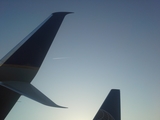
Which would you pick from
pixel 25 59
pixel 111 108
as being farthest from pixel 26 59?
pixel 111 108

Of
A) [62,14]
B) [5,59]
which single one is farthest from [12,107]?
[62,14]

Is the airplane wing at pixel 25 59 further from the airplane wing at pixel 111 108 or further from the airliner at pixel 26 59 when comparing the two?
the airplane wing at pixel 111 108

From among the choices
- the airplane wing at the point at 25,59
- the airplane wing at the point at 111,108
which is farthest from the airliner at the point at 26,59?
the airplane wing at the point at 111,108

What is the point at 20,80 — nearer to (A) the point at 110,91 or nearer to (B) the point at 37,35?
(B) the point at 37,35

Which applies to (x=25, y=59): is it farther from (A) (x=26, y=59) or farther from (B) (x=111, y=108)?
(B) (x=111, y=108)

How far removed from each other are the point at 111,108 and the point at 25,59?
1337cm

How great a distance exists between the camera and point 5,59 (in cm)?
673

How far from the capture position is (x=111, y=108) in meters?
18.0

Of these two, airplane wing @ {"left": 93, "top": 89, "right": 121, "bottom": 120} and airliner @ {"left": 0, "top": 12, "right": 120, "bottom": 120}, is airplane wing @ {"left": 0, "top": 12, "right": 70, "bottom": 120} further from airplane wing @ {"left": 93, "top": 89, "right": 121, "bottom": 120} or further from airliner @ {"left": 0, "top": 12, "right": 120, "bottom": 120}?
airplane wing @ {"left": 93, "top": 89, "right": 121, "bottom": 120}

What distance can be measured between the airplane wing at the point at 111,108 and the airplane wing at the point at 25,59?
12299 mm

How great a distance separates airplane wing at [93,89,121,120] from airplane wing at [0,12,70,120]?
12.3 m

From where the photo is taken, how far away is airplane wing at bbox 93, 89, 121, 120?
58.4 ft

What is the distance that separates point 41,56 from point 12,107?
2533mm

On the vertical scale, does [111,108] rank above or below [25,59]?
below
